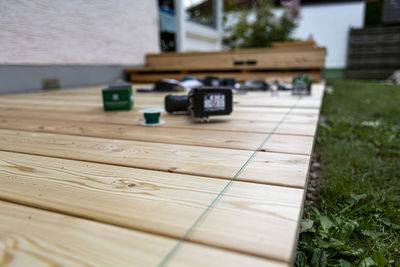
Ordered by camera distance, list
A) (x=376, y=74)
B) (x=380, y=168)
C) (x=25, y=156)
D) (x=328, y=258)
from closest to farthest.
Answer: (x=328, y=258) < (x=25, y=156) < (x=380, y=168) < (x=376, y=74)

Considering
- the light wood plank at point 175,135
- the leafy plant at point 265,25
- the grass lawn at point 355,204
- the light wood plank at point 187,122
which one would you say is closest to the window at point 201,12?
the leafy plant at point 265,25

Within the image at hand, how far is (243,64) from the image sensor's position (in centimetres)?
348

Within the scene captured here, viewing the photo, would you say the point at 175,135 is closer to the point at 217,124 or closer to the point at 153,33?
the point at 217,124

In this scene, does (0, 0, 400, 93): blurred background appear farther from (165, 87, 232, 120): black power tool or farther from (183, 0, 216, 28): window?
(165, 87, 232, 120): black power tool

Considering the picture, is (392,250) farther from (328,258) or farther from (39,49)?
(39,49)

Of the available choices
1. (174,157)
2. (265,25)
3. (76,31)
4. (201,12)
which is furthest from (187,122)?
(201,12)

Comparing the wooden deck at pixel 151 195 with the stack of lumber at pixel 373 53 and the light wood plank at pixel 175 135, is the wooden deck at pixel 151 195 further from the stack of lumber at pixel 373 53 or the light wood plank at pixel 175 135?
the stack of lumber at pixel 373 53

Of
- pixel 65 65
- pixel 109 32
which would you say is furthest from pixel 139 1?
pixel 65 65

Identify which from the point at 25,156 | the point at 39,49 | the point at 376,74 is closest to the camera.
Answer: the point at 25,156

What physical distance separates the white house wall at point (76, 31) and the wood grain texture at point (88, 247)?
98.8 inches

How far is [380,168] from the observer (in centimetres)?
111

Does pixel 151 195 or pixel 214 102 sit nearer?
pixel 151 195

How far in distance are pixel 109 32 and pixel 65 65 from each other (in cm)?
79

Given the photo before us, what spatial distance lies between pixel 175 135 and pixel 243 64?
2.71 meters
